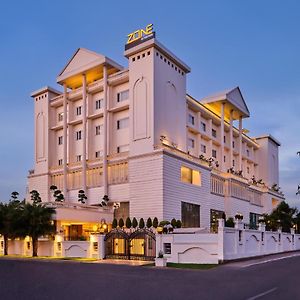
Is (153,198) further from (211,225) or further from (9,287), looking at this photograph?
(9,287)

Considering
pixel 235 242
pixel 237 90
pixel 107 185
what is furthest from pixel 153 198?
pixel 237 90

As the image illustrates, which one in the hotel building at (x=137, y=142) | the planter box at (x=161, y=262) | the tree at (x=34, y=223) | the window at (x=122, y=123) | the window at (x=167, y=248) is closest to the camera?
the planter box at (x=161, y=262)

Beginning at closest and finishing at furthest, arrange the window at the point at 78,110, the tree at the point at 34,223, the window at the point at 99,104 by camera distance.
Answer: the tree at the point at 34,223 < the window at the point at 99,104 < the window at the point at 78,110

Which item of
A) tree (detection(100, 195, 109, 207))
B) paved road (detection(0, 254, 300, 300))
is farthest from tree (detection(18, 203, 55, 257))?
paved road (detection(0, 254, 300, 300))

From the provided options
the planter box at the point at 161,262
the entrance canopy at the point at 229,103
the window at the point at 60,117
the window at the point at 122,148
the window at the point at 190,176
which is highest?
the entrance canopy at the point at 229,103

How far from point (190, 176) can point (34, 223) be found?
19404 mm

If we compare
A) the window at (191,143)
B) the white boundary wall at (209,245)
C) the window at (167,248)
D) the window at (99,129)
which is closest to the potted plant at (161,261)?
the white boundary wall at (209,245)

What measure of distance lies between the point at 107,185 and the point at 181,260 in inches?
949

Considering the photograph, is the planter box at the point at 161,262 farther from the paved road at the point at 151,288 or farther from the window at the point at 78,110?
the window at the point at 78,110

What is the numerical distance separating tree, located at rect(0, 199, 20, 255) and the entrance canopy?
3402 centimetres

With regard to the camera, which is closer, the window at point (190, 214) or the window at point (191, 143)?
the window at point (190, 214)

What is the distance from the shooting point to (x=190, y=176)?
165ft

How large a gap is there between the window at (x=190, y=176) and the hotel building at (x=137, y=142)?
0.42 ft

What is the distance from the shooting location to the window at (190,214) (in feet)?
158
